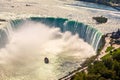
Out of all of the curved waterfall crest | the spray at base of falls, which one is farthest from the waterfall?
the spray at base of falls

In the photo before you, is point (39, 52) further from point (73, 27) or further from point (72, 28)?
point (73, 27)

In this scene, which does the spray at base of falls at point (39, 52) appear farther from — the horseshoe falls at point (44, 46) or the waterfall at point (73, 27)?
the waterfall at point (73, 27)

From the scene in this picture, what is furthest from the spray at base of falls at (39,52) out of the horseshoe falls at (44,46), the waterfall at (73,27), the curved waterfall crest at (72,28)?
the waterfall at (73,27)

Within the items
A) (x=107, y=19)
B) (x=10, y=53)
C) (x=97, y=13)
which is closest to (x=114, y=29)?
(x=107, y=19)

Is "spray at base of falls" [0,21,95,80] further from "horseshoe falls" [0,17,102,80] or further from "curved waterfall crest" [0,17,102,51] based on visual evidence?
"curved waterfall crest" [0,17,102,51]

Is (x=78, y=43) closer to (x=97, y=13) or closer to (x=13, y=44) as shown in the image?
(x=13, y=44)

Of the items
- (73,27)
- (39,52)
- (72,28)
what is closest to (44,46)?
(39,52)
